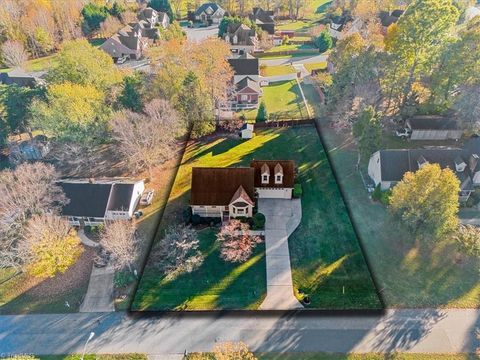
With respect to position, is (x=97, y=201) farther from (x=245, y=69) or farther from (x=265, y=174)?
(x=245, y=69)

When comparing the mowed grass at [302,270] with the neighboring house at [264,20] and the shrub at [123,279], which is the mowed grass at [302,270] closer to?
the shrub at [123,279]

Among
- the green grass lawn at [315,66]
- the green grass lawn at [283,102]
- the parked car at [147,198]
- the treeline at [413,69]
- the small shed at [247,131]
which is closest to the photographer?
the parked car at [147,198]

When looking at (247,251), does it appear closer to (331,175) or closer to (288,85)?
(331,175)

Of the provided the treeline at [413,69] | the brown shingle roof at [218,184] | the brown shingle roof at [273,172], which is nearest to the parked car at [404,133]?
the treeline at [413,69]

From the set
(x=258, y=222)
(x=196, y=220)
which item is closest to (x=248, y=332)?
(x=258, y=222)

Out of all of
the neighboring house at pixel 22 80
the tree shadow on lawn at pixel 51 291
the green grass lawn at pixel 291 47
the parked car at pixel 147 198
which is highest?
the green grass lawn at pixel 291 47

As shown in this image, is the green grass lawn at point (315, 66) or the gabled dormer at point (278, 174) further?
the green grass lawn at point (315, 66)

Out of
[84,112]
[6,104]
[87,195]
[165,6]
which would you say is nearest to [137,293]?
[87,195]
